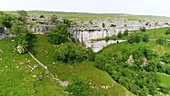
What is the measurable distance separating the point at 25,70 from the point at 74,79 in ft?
38.6

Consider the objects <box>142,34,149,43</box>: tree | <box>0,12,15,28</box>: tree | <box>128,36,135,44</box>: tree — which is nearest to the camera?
<box>0,12,15,28</box>: tree

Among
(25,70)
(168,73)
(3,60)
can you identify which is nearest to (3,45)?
(3,60)

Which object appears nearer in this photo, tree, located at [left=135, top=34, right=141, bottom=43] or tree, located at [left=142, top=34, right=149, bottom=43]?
tree, located at [left=135, top=34, right=141, bottom=43]

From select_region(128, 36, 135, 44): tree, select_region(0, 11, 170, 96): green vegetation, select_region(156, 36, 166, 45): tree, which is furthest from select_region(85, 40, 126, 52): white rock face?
select_region(156, 36, 166, 45): tree

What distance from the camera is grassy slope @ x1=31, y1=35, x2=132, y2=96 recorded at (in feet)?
284

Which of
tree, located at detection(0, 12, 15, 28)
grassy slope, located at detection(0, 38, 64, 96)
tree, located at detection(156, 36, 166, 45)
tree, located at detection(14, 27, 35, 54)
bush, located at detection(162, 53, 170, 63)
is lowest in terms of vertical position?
bush, located at detection(162, 53, 170, 63)

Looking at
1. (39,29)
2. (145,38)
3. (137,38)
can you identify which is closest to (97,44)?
(137,38)

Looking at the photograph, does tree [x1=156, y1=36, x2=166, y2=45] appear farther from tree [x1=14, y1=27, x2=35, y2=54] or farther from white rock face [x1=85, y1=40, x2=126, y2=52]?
tree [x1=14, y1=27, x2=35, y2=54]

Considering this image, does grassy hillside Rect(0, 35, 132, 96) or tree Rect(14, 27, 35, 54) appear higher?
tree Rect(14, 27, 35, 54)

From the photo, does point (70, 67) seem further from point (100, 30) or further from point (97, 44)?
point (100, 30)

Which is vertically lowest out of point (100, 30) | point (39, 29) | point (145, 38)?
point (145, 38)

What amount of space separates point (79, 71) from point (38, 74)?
14695 millimetres

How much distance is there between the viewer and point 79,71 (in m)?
91.2

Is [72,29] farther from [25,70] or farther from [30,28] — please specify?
[25,70]
